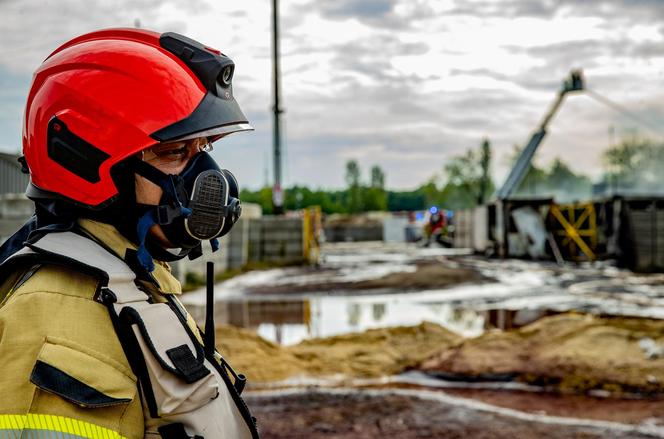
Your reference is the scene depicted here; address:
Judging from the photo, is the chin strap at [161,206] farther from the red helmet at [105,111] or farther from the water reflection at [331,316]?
the water reflection at [331,316]

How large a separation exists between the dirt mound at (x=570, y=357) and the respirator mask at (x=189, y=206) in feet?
20.5

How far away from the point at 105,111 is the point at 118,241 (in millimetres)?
284

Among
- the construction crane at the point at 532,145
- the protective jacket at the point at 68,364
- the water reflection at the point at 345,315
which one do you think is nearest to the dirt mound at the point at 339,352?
the water reflection at the point at 345,315

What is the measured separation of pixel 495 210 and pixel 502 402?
71.5 ft

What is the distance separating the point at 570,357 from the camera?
7.70 meters

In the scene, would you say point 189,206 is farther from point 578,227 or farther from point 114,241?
point 578,227

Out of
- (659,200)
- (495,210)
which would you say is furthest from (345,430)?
(495,210)

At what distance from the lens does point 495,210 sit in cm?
2784

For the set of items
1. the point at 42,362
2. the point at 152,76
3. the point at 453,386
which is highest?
the point at 152,76

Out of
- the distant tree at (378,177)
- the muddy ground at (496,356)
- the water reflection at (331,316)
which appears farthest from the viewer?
the distant tree at (378,177)

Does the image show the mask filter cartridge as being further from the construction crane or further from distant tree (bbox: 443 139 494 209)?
distant tree (bbox: 443 139 494 209)

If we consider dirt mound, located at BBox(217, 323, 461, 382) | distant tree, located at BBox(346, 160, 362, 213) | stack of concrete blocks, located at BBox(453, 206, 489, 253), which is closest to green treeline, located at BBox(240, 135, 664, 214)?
distant tree, located at BBox(346, 160, 362, 213)

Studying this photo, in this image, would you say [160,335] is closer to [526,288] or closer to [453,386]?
[453,386]

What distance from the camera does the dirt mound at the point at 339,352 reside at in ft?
26.2
